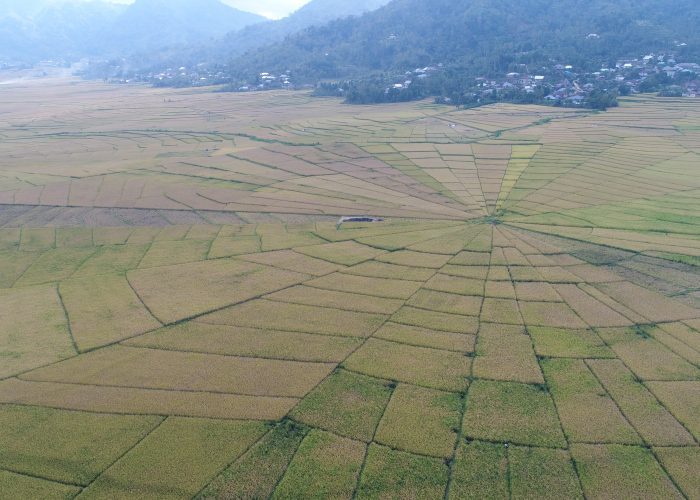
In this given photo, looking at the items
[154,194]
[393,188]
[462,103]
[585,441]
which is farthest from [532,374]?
[462,103]

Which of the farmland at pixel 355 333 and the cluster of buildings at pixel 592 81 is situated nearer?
the farmland at pixel 355 333

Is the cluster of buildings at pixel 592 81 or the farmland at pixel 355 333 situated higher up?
the cluster of buildings at pixel 592 81

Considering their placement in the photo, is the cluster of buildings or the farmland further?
the cluster of buildings

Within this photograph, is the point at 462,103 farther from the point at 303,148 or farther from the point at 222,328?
the point at 222,328

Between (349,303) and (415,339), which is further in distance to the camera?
(349,303)

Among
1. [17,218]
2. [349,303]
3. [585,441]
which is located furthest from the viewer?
[17,218]

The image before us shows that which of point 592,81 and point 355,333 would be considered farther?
point 592,81

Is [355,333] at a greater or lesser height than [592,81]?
lesser

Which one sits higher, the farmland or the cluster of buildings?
the cluster of buildings
